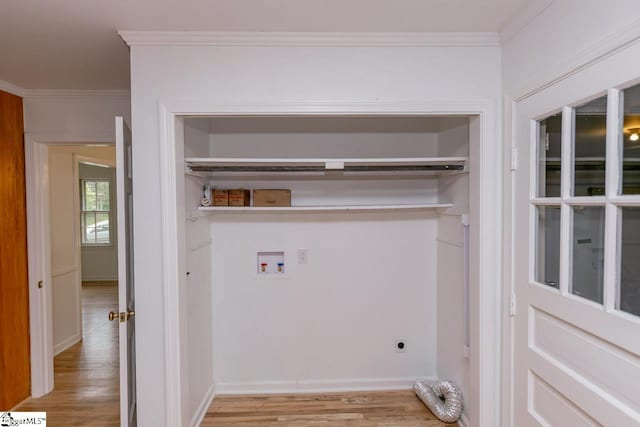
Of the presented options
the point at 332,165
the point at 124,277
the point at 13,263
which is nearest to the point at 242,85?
the point at 332,165

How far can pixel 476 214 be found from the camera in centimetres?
216

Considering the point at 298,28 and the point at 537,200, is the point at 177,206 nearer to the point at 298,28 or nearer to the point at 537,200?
the point at 298,28

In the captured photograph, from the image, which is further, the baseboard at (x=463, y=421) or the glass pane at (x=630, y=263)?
the baseboard at (x=463, y=421)

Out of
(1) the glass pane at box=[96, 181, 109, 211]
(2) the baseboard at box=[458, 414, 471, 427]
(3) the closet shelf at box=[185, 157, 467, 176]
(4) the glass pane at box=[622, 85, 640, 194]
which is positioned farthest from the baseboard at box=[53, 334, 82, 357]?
(4) the glass pane at box=[622, 85, 640, 194]

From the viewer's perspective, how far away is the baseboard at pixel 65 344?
3988mm

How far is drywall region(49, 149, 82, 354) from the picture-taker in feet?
13.5

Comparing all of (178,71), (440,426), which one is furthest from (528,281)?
(178,71)

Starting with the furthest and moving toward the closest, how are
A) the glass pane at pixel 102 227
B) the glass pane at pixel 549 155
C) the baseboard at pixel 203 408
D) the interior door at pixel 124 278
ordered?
1. the glass pane at pixel 102 227
2. the baseboard at pixel 203 408
3. the interior door at pixel 124 278
4. the glass pane at pixel 549 155

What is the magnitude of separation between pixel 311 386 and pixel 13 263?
2548mm

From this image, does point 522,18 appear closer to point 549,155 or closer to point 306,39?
point 549,155

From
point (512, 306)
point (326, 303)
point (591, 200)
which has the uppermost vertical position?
point (591, 200)

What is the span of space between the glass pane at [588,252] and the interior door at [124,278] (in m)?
2.12

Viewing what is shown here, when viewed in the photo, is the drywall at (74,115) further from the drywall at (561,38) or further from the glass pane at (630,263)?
the glass pane at (630,263)


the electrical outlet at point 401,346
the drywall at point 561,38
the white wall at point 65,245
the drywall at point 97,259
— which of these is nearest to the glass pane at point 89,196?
the drywall at point 97,259
